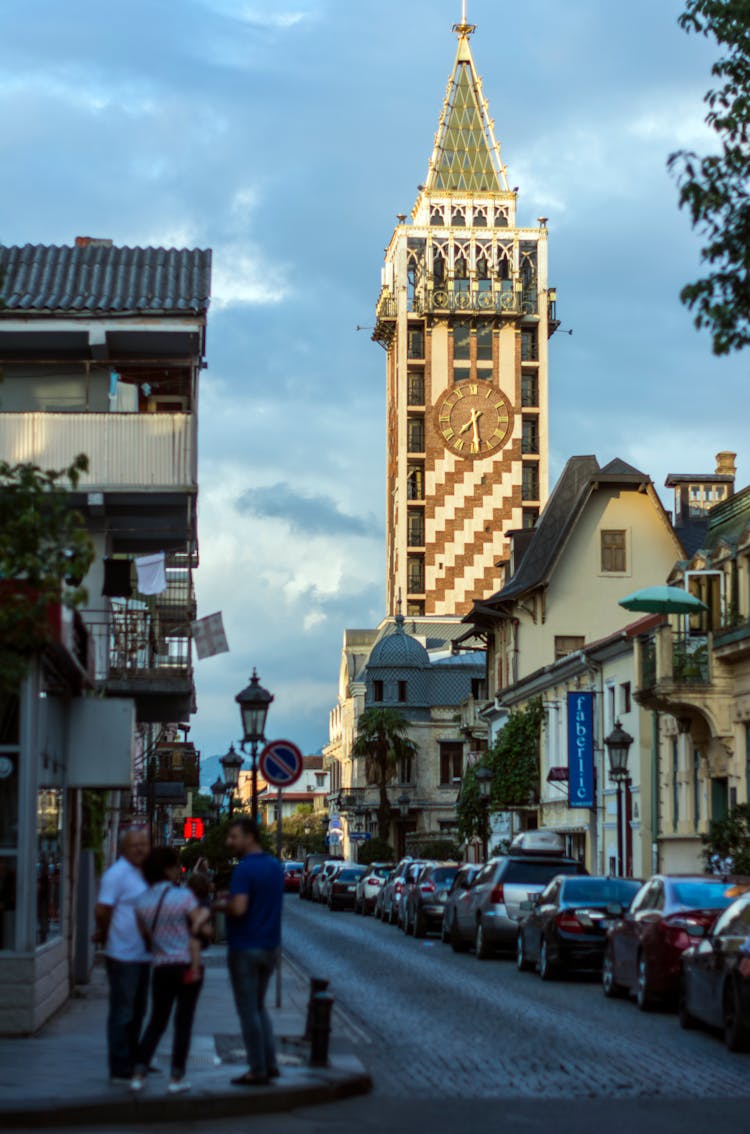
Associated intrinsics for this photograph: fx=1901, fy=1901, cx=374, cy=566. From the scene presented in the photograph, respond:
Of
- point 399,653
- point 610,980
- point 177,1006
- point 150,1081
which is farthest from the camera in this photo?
point 399,653

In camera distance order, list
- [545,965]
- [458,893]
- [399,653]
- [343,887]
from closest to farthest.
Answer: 1. [545,965]
2. [458,893]
3. [343,887]
4. [399,653]

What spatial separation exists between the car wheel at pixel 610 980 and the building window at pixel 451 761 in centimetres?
7993

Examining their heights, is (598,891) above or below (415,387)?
below

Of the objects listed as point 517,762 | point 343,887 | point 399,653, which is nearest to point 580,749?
point 517,762

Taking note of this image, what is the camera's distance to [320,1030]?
1463 cm

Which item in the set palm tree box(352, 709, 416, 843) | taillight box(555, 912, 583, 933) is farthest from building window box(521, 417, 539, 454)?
taillight box(555, 912, 583, 933)

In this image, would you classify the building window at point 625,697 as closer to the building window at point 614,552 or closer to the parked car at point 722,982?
the building window at point 614,552

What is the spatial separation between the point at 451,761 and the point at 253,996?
92021 millimetres

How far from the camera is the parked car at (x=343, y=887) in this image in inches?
2510

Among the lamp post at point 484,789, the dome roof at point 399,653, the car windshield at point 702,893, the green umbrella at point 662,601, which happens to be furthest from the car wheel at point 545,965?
the dome roof at point 399,653

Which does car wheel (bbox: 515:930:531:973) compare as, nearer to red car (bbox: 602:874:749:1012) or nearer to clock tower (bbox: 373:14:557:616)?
red car (bbox: 602:874:749:1012)

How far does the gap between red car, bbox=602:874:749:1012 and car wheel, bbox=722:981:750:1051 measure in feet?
9.29

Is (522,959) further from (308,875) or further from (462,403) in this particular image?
(462,403)

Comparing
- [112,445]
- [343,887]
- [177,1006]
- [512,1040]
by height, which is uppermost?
[112,445]
